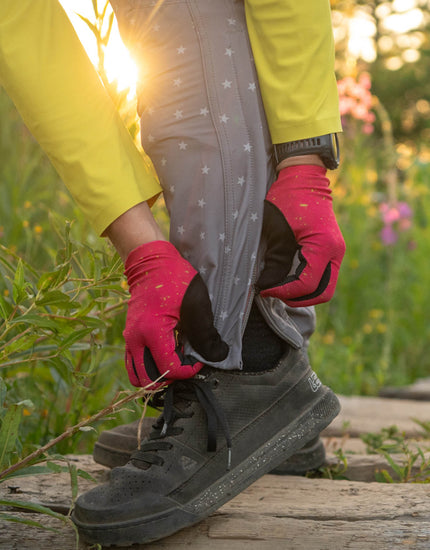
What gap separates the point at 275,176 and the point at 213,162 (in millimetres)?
153

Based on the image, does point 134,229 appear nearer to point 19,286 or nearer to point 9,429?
point 19,286

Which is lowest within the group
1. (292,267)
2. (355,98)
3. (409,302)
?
(409,302)

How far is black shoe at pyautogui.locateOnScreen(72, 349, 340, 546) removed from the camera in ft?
3.58

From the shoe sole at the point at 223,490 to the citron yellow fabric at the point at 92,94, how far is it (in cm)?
50

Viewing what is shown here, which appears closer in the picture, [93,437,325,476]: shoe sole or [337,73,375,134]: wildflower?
[93,437,325,476]: shoe sole

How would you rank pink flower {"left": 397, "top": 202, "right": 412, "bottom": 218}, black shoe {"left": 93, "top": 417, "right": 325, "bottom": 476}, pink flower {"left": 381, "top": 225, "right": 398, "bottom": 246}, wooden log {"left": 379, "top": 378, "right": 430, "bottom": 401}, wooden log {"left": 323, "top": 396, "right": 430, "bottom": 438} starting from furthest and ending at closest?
pink flower {"left": 397, "top": 202, "right": 412, "bottom": 218}
pink flower {"left": 381, "top": 225, "right": 398, "bottom": 246}
wooden log {"left": 379, "top": 378, "right": 430, "bottom": 401}
wooden log {"left": 323, "top": 396, "right": 430, "bottom": 438}
black shoe {"left": 93, "top": 417, "right": 325, "bottom": 476}

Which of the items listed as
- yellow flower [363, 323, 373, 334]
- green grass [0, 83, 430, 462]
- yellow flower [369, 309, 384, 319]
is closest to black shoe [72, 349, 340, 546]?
green grass [0, 83, 430, 462]

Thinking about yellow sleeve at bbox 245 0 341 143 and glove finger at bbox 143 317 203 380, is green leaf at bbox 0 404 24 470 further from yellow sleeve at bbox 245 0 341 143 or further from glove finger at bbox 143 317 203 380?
yellow sleeve at bbox 245 0 341 143

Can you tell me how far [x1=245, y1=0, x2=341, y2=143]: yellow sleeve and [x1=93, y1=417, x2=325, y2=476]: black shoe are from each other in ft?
2.25

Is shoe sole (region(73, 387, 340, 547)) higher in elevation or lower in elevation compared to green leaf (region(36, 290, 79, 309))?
lower

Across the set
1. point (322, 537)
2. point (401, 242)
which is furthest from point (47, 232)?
point (401, 242)

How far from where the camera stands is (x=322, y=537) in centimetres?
109

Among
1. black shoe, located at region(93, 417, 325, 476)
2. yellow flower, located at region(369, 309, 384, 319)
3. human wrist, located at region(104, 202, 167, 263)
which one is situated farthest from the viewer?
yellow flower, located at region(369, 309, 384, 319)

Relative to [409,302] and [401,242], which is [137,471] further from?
[401,242]
